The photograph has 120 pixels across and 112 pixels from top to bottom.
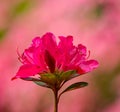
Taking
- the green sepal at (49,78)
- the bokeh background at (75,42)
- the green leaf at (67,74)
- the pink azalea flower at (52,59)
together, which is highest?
the bokeh background at (75,42)

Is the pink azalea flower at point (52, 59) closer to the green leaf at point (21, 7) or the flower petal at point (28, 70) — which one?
the flower petal at point (28, 70)

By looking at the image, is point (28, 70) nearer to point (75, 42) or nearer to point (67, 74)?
point (67, 74)

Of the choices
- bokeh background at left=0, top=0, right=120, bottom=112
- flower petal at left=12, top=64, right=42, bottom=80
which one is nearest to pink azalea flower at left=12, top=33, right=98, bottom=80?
flower petal at left=12, top=64, right=42, bottom=80

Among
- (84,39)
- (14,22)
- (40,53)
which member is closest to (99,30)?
(84,39)

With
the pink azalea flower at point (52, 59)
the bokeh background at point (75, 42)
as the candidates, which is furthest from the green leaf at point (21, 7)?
the pink azalea flower at point (52, 59)

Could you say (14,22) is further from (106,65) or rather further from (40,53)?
(40,53)

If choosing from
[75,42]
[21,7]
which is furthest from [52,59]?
[21,7]

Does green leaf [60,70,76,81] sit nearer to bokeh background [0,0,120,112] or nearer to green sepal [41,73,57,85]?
green sepal [41,73,57,85]
